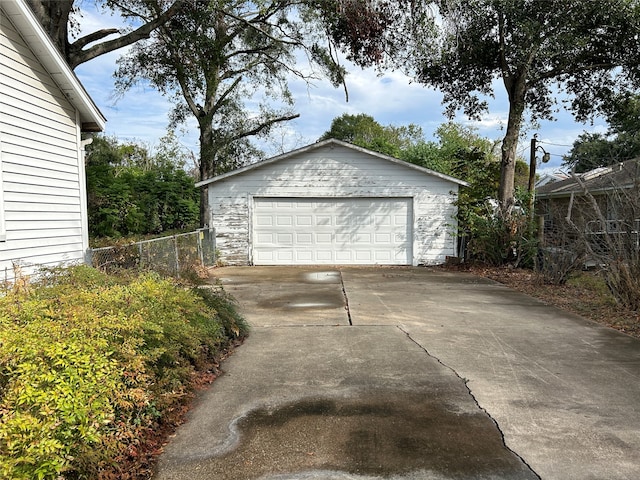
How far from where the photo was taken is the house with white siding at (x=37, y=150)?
646cm

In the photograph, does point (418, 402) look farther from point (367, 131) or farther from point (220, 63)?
point (367, 131)

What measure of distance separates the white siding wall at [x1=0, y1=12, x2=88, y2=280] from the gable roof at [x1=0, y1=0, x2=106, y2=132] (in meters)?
0.11

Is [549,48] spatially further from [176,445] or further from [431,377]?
[176,445]

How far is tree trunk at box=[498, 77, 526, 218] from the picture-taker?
14.3 metres

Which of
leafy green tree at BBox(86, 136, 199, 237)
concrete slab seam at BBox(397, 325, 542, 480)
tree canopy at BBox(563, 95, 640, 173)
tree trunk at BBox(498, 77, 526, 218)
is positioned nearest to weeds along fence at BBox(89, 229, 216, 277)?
concrete slab seam at BBox(397, 325, 542, 480)

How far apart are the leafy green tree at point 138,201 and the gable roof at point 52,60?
7296mm

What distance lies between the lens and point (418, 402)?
12.9ft

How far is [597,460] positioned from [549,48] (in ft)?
43.5

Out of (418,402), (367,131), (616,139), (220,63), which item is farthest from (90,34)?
(367,131)

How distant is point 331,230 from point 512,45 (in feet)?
26.1

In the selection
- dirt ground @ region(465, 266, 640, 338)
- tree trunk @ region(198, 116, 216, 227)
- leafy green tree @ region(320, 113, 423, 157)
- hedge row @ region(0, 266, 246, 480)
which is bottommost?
dirt ground @ region(465, 266, 640, 338)

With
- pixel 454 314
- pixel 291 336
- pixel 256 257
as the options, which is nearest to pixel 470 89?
pixel 256 257

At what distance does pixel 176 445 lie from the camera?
3254 mm

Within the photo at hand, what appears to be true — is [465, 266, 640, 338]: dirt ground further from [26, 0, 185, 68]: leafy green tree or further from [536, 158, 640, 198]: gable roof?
[26, 0, 185, 68]: leafy green tree
